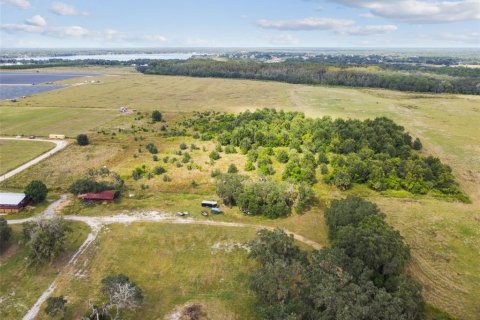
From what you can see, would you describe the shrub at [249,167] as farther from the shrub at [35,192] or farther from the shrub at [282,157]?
the shrub at [35,192]

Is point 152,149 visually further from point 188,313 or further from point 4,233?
point 188,313

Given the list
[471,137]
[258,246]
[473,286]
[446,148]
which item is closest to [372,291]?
[258,246]

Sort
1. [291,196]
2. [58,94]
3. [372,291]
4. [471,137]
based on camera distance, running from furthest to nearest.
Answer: [58,94], [471,137], [291,196], [372,291]

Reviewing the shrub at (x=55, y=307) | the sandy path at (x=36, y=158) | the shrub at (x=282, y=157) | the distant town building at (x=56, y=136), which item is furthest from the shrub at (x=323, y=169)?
the distant town building at (x=56, y=136)

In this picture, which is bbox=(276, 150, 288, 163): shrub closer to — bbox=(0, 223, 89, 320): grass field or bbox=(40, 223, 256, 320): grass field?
bbox=(40, 223, 256, 320): grass field

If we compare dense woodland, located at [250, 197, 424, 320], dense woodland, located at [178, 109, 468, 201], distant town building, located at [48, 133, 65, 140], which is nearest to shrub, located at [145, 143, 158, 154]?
dense woodland, located at [178, 109, 468, 201]

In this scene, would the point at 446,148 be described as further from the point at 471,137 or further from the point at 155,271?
the point at 155,271
